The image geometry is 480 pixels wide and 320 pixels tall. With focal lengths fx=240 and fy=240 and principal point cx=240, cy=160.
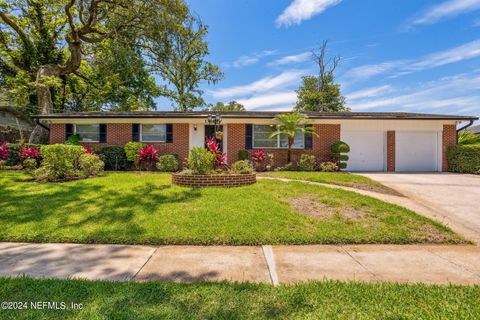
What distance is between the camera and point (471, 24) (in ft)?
35.0

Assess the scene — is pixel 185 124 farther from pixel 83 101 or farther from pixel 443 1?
pixel 83 101

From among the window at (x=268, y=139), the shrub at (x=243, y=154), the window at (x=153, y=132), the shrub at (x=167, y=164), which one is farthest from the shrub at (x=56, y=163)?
the window at (x=268, y=139)

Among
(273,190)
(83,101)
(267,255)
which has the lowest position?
(267,255)

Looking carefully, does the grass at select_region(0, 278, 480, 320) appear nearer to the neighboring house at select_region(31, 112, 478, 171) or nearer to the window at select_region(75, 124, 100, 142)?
the neighboring house at select_region(31, 112, 478, 171)

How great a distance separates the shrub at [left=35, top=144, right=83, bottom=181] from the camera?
27.2ft

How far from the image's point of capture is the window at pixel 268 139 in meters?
13.4

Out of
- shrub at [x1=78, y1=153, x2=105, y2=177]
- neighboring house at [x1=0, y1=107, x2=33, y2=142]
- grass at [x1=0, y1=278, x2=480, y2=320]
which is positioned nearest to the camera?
grass at [x1=0, y1=278, x2=480, y2=320]

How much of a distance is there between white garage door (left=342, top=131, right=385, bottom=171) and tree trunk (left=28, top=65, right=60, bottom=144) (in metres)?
19.2

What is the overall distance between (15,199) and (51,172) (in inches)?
99.8

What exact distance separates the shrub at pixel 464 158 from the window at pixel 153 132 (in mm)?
15590

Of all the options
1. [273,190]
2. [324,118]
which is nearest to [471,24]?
[324,118]

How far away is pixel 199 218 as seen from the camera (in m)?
4.75

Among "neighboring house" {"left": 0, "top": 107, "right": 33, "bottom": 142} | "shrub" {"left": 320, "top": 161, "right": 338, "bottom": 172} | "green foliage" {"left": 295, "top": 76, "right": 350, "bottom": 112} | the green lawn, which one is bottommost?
the green lawn

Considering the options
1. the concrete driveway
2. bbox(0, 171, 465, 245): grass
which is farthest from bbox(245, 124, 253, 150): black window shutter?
the concrete driveway
